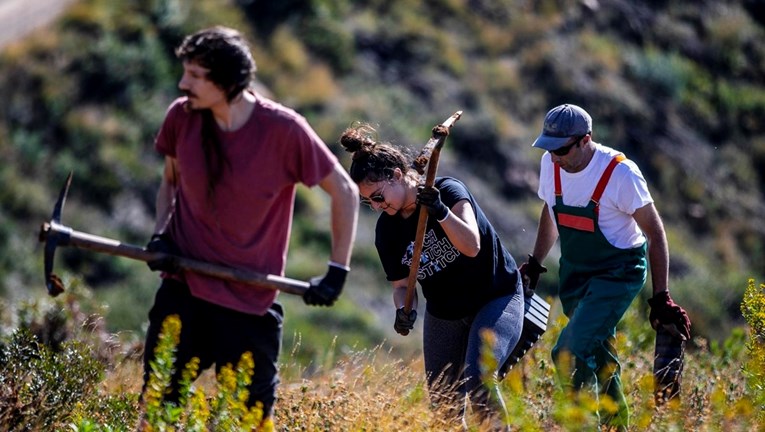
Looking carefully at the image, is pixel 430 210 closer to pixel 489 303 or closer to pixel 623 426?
pixel 489 303

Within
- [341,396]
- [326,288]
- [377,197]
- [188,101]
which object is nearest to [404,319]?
[341,396]

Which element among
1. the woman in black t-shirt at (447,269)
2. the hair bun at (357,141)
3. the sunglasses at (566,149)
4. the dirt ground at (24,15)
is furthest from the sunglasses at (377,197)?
the dirt ground at (24,15)

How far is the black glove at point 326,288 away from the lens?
4.78 metres

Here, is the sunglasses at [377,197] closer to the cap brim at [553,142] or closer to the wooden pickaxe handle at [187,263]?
the cap brim at [553,142]

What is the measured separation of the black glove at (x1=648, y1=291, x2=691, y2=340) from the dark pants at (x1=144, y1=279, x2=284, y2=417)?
82.9 inches

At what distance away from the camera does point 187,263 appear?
4805 millimetres

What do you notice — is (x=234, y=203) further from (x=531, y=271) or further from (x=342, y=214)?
(x=531, y=271)

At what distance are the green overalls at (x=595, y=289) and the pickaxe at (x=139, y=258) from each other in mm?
1710

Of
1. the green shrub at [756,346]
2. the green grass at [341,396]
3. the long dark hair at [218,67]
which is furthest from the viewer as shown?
the green shrub at [756,346]

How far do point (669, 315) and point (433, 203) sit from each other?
1392mm

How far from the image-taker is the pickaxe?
4777 millimetres

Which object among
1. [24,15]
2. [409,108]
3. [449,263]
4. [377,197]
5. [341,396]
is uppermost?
[377,197]

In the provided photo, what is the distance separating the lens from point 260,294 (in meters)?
4.88

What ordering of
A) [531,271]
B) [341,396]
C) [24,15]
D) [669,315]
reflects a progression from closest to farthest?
[341,396] < [669,315] < [531,271] < [24,15]
